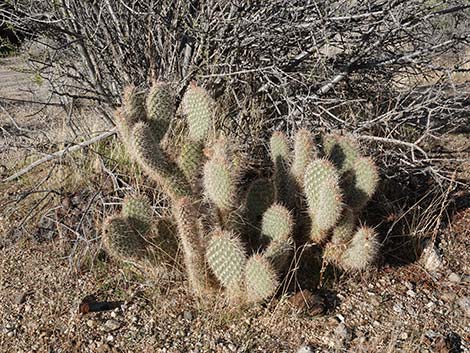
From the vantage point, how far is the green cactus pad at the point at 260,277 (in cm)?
235

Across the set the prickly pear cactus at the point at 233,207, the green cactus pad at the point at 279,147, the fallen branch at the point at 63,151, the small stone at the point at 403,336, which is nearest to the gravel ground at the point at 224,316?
the small stone at the point at 403,336

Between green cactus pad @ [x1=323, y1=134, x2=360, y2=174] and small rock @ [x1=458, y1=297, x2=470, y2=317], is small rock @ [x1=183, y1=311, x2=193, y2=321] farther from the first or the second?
small rock @ [x1=458, y1=297, x2=470, y2=317]

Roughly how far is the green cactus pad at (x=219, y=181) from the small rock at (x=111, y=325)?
31.4 inches

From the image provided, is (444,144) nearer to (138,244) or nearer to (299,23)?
(299,23)

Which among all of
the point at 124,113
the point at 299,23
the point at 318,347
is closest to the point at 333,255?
the point at 318,347

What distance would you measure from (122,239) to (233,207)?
57 cm

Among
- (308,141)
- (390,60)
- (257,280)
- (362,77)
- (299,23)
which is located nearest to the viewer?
(257,280)

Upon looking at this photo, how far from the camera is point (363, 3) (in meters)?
3.80

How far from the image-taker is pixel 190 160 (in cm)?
261

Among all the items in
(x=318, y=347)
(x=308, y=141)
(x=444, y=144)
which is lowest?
(x=444, y=144)

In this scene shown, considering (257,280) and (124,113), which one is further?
(124,113)

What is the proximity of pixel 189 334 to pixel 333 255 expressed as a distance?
2.86 feet

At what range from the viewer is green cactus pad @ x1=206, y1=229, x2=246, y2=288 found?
2373 millimetres

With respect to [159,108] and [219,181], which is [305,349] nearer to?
[219,181]
